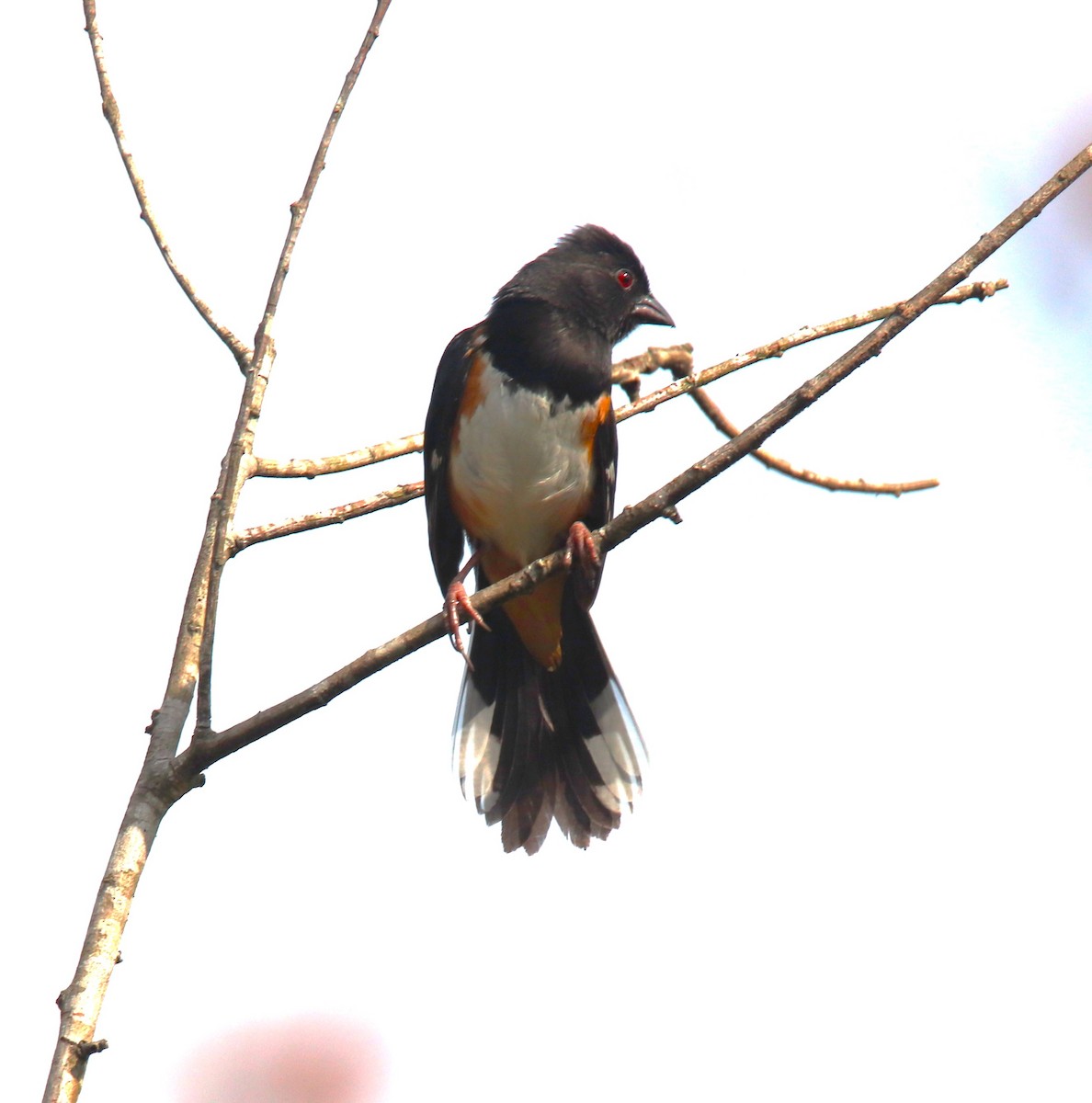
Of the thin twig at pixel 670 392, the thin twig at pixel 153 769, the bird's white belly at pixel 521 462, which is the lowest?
the thin twig at pixel 153 769

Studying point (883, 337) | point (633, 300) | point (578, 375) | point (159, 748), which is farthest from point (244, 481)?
point (633, 300)

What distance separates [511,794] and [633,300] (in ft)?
6.04

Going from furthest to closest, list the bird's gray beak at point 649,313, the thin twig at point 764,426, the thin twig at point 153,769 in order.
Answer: the bird's gray beak at point 649,313, the thin twig at point 764,426, the thin twig at point 153,769

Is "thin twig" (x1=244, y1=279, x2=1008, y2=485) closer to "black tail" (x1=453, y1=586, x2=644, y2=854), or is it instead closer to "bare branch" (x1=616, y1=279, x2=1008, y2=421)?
"bare branch" (x1=616, y1=279, x2=1008, y2=421)

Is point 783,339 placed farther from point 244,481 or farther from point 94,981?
point 94,981

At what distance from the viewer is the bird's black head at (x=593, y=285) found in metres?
4.51

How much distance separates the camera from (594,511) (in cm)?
426

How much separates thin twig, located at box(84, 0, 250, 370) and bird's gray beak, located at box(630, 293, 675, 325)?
7.08 ft

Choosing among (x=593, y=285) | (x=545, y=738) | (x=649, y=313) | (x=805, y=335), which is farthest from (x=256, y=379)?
(x=649, y=313)

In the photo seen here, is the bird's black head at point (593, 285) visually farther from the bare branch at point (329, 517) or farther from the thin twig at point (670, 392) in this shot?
the bare branch at point (329, 517)

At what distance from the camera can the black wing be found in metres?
4.25

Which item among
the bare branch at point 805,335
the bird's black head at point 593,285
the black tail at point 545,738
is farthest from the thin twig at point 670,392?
the black tail at point 545,738

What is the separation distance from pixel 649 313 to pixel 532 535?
1106 millimetres

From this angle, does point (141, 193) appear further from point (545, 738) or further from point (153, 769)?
point (545, 738)
